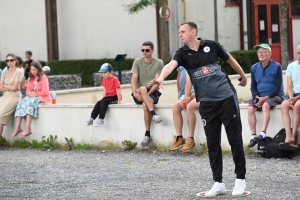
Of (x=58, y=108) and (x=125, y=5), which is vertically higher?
(x=125, y=5)

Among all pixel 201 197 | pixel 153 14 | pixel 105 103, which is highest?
pixel 153 14

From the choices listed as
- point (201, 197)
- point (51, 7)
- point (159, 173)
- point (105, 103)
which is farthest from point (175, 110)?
point (51, 7)

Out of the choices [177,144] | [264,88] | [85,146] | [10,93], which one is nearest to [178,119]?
[177,144]

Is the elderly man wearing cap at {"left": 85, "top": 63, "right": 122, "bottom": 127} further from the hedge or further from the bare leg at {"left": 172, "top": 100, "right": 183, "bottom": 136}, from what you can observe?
the hedge

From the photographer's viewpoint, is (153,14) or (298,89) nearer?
(298,89)

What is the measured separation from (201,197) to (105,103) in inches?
209

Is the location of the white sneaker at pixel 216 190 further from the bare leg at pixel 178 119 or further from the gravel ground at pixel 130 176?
the bare leg at pixel 178 119

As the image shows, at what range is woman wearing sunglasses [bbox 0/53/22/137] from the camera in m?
14.5

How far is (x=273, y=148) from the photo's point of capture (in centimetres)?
1103

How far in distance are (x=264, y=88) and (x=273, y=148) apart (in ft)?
3.38

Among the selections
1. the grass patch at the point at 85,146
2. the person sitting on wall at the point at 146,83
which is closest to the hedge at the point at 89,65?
the grass patch at the point at 85,146

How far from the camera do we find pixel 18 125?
1435cm

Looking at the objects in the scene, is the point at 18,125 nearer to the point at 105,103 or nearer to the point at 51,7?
the point at 105,103

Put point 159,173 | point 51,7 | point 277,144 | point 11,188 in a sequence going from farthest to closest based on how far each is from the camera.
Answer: point 51,7 < point 277,144 < point 159,173 < point 11,188
